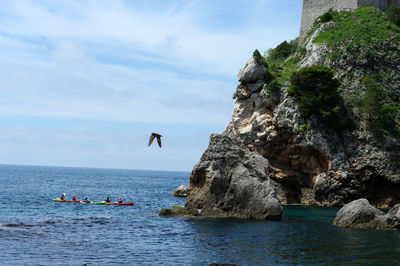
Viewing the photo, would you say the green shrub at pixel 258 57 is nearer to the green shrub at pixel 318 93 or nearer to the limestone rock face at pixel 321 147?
the limestone rock face at pixel 321 147

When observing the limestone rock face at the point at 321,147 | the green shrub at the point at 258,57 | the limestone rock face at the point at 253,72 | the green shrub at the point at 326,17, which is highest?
the green shrub at the point at 326,17

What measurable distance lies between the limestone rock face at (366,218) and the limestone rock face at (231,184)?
6171mm

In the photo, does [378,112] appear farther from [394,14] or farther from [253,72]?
[394,14]

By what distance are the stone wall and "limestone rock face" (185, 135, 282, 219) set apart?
143 feet

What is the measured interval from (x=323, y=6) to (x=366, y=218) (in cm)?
5198

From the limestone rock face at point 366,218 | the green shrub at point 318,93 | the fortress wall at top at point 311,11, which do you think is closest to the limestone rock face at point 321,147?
the green shrub at point 318,93

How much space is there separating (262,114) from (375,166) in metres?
16.1

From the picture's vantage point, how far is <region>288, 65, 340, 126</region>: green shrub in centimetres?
5571

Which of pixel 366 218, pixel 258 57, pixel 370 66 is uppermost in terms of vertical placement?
pixel 258 57

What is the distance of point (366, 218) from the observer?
35.6 metres

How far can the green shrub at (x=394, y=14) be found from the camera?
2677 inches

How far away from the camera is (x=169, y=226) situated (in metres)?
36.0

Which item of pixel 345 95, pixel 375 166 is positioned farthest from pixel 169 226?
pixel 345 95

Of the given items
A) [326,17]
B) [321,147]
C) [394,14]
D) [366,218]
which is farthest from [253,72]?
[366,218]
